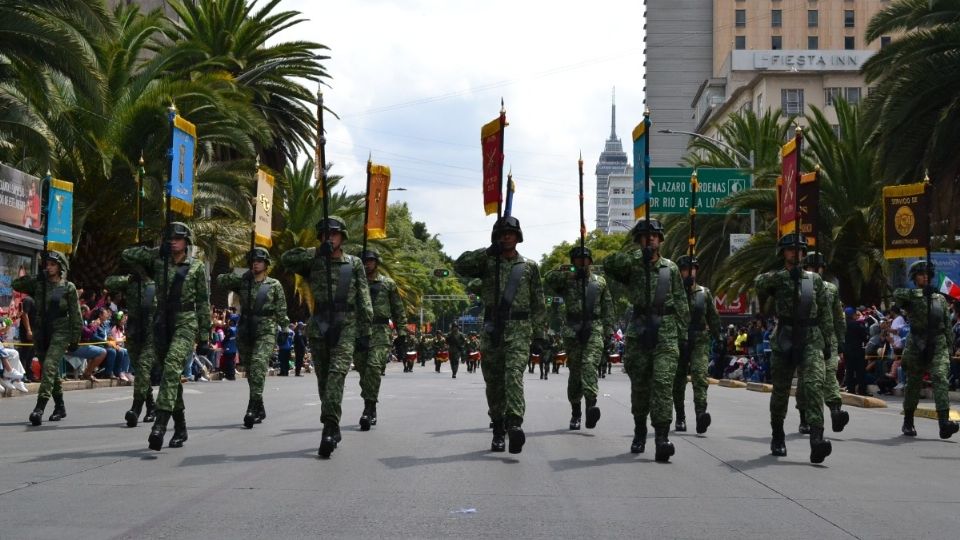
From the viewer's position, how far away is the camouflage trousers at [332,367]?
10008mm

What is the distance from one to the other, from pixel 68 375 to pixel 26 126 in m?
4.80

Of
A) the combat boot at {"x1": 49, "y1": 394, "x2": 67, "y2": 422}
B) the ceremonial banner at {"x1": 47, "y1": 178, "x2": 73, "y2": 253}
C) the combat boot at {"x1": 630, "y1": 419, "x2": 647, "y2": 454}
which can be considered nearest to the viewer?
the combat boot at {"x1": 630, "y1": 419, "x2": 647, "y2": 454}

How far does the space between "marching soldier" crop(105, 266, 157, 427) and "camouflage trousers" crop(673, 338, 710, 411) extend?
552 centimetres

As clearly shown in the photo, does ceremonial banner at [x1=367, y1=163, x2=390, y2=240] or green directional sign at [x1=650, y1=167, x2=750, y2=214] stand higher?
green directional sign at [x1=650, y1=167, x2=750, y2=214]

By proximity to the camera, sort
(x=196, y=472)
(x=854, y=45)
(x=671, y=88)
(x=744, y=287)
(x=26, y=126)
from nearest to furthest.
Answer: (x=196, y=472) < (x=26, y=126) < (x=744, y=287) < (x=854, y=45) < (x=671, y=88)

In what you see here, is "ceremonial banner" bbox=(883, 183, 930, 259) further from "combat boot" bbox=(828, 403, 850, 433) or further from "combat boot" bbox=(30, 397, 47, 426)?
"combat boot" bbox=(30, 397, 47, 426)

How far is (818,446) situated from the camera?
9.81 meters

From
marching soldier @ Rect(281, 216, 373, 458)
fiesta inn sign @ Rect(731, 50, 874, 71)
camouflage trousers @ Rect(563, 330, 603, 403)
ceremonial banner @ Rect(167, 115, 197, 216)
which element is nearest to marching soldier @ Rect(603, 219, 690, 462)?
marching soldier @ Rect(281, 216, 373, 458)

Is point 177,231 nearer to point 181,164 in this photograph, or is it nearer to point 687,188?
point 181,164

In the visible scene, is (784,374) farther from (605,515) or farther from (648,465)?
(605,515)

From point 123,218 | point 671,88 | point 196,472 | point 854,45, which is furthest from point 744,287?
point 671,88

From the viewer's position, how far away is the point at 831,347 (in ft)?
36.4

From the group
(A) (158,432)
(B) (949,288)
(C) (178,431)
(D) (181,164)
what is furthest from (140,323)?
(B) (949,288)

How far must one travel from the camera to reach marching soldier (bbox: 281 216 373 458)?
10227 millimetres
